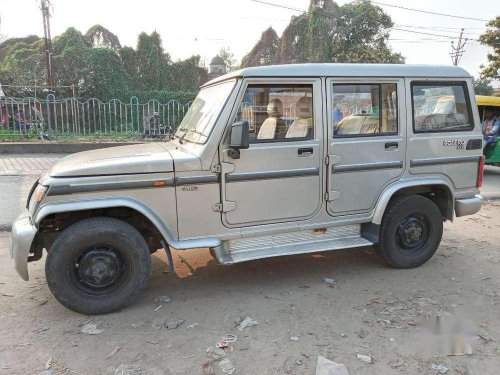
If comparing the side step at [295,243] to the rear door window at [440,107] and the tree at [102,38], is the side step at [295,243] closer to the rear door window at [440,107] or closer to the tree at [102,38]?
the rear door window at [440,107]

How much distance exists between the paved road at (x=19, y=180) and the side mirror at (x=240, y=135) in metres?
4.19

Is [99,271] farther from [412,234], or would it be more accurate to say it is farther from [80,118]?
[80,118]

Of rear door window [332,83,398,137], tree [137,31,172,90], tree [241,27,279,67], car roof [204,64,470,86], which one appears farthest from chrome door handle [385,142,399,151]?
tree [241,27,279,67]

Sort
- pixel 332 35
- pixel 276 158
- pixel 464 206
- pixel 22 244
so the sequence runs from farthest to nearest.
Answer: pixel 332 35 < pixel 464 206 < pixel 276 158 < pixel 22 244

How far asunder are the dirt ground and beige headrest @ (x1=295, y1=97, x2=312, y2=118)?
170 centimetres

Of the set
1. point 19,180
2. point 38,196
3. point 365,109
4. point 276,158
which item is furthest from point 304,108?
point 19,180

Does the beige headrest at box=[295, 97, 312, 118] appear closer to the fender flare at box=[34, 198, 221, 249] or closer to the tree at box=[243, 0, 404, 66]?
the fender flare at box=[34, 198, 221, 249]

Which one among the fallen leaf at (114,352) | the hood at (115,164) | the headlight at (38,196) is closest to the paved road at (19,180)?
the headlight at (38,196)

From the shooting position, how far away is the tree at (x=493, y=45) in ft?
78.2

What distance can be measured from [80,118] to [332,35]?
21.9m

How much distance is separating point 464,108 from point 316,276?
2485 millimetres

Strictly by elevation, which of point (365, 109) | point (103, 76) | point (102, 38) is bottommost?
point (365, 109)

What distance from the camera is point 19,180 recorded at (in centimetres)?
883

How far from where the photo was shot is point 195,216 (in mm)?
3711
